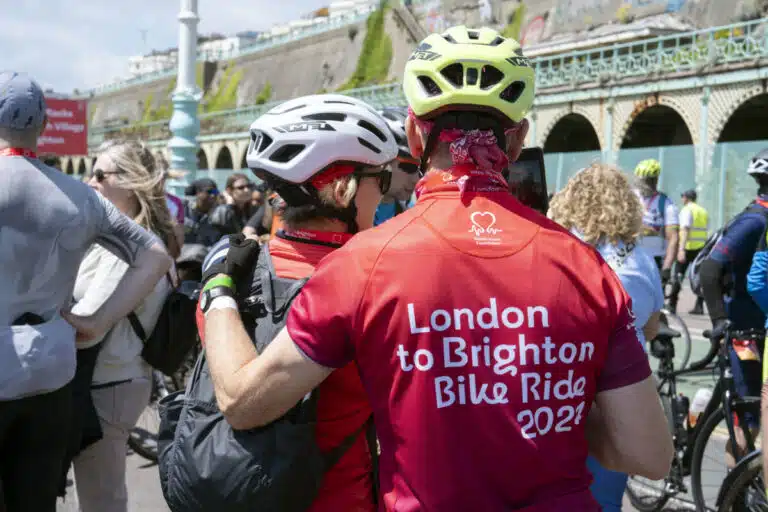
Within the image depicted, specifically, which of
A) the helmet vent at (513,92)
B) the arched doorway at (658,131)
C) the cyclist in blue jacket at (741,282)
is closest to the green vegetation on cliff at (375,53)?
the arched doorway at (658,131)

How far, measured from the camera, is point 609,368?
1843 millimetres

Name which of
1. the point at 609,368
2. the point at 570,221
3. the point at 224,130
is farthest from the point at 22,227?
the point at 224,130

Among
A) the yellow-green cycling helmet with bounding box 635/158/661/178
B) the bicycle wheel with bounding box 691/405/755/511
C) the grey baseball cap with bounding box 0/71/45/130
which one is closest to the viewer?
the grey baseball cap with bounding box 0/71/45/130

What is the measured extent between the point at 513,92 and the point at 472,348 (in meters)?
0.56

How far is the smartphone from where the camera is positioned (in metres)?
2.74

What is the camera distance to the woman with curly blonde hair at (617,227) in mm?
4203

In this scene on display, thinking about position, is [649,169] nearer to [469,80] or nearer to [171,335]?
[171,335]

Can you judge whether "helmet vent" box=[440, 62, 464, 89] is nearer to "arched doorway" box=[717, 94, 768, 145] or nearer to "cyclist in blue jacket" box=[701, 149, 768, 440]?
"cyclist in blue jacket" box=[701, 149, 768, 440]

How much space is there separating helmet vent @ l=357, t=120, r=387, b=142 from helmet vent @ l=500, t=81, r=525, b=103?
0.62 metres

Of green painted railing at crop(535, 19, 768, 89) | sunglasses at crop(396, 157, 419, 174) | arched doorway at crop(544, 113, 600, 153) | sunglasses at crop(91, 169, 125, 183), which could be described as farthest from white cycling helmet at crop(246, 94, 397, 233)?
A: arched doorway at crop(544, 113, 600, 153)

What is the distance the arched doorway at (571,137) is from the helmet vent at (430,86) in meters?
34.2

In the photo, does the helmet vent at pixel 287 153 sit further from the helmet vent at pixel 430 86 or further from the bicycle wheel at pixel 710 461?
the bicycle wheel at pixel 710 461

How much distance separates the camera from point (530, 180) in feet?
9.07

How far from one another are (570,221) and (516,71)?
252 cm
